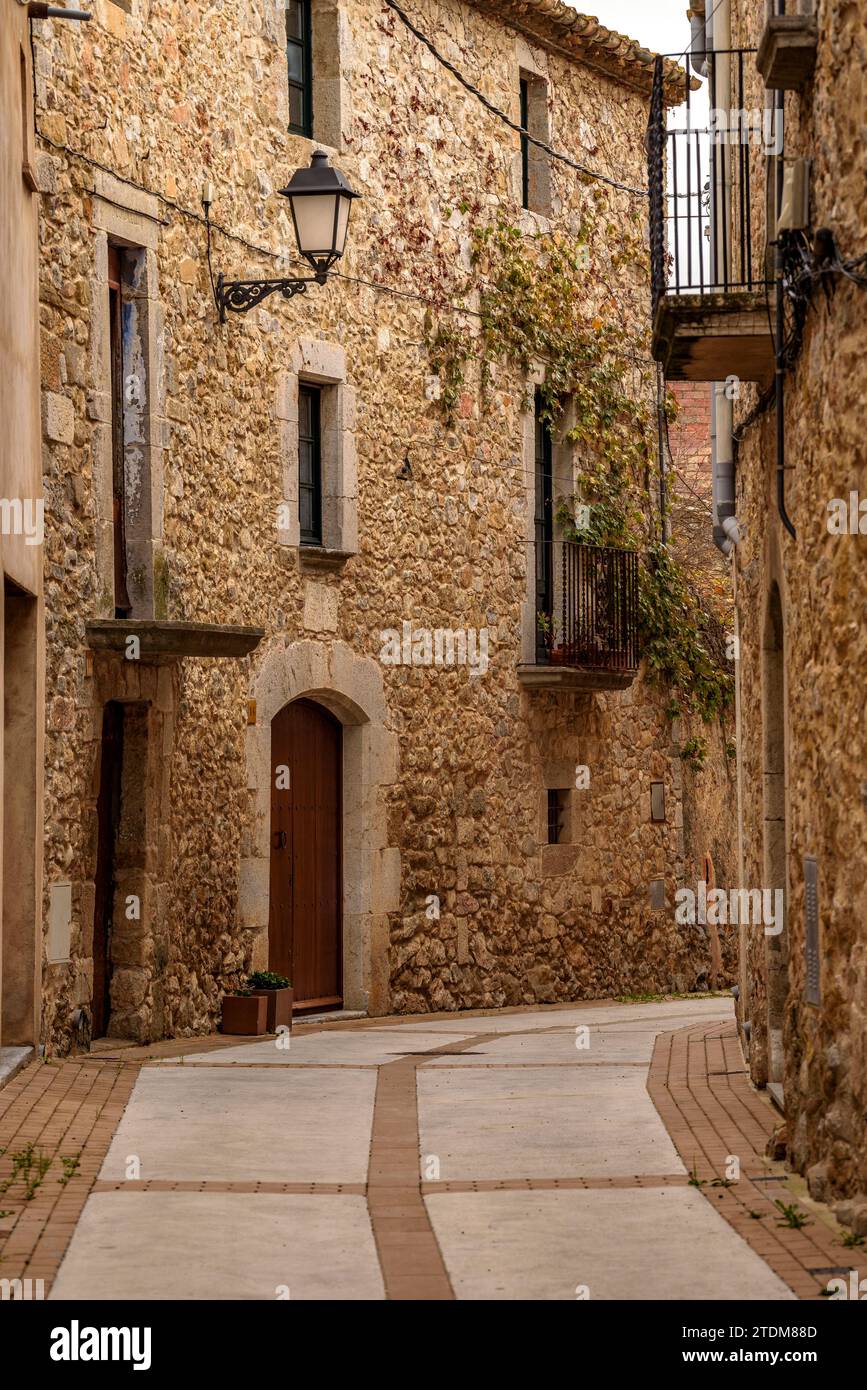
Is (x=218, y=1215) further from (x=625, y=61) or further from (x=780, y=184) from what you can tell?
(x=625, y=61)

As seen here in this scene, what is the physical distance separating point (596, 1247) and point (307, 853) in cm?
852

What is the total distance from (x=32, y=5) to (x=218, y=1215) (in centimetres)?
679

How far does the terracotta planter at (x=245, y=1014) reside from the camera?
12898 mm

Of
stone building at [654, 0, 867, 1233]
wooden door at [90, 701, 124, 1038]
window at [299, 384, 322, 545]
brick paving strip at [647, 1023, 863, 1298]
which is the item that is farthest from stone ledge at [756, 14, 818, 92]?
window at [299, 384, 322, 545]

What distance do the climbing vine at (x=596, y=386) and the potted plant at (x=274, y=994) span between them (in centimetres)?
512

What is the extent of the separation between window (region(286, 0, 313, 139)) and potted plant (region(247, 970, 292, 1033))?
6.11 meters

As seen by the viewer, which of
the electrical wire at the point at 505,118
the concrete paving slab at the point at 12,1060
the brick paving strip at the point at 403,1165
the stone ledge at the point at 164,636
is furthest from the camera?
the electrical wire at the point at 505,118

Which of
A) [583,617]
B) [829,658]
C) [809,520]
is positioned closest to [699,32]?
[583,617]

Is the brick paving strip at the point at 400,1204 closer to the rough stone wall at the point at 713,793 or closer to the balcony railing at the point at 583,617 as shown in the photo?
the balcony railing at the point at 583,617

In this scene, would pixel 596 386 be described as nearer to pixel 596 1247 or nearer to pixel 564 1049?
pixel 564 1049

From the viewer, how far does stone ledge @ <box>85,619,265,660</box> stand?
11.6m

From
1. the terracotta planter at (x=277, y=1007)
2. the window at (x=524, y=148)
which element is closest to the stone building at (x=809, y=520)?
the terracotta planter at (x=277, y=1007)
